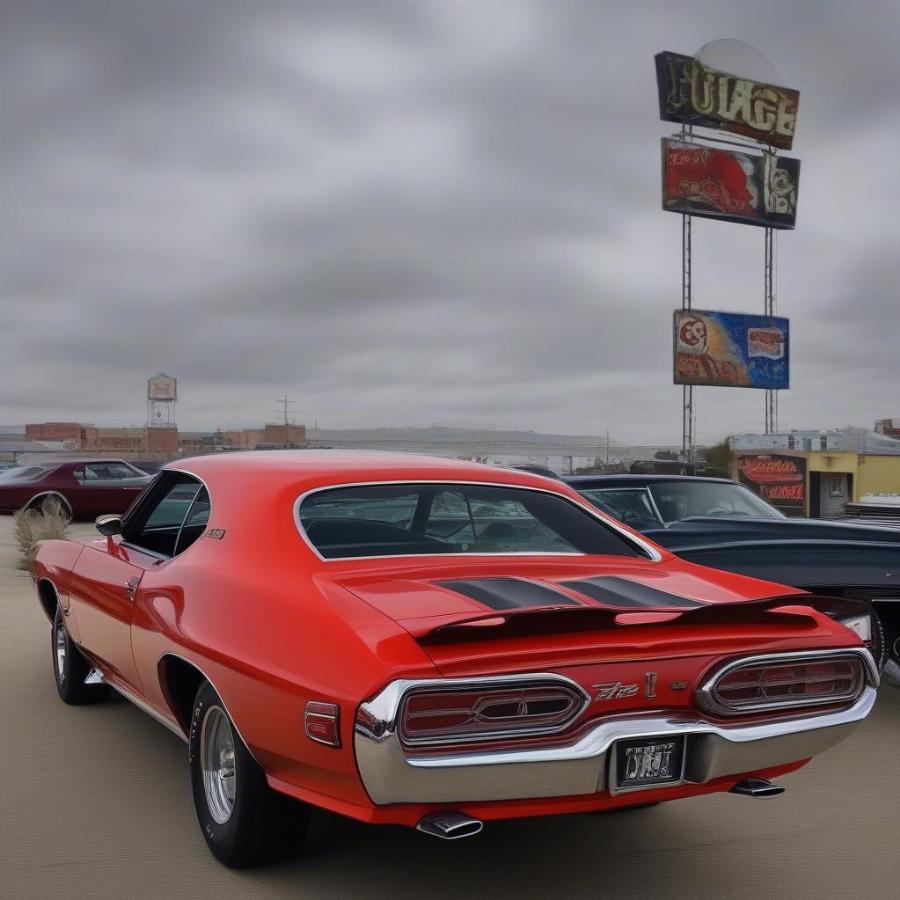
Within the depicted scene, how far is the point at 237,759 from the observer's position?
133 inches

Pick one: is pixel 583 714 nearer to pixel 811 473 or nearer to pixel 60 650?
pixel 60 650

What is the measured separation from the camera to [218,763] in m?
3.72

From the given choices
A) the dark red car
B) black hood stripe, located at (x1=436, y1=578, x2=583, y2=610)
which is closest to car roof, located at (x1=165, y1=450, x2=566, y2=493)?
black hood stripe, located at (x1=436, y1=578, x2=583, y2=610)

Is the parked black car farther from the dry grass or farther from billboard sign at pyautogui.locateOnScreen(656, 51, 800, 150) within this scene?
billboard sign at pyautogui.locateOnScreen(656, 51, 800, 150)

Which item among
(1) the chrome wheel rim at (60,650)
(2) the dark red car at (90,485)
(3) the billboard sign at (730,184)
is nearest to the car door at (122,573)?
(1) the chrome wheel rim at (60,650)

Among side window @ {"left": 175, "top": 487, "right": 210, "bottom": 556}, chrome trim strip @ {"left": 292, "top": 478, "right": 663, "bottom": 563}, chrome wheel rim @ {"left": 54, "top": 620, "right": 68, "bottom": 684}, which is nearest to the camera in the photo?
chrome trim strip @ {"left": 292, "top": 478, "right": 663, "bottom": 563}

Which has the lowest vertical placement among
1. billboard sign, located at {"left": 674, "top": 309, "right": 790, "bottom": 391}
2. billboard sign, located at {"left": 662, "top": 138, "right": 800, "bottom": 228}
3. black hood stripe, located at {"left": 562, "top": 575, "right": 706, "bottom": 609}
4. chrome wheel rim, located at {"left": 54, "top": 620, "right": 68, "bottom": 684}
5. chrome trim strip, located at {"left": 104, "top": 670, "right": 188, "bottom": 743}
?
chrome wheel rim, located at {"left": 54, "top": 620, "right": 68, "bottom": 684}

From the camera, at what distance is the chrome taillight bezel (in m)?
3.17

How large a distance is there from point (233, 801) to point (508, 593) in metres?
1.16

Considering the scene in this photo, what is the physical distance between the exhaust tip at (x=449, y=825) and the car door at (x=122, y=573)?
1.80 meters

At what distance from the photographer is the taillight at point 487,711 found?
2832 millimetres

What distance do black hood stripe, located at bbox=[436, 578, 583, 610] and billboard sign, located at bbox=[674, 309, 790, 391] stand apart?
1732 inches

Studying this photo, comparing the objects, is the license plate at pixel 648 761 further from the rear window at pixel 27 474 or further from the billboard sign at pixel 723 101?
the billboard sign at pixel 723 101

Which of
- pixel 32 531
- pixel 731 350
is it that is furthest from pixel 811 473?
pixel 32 531
